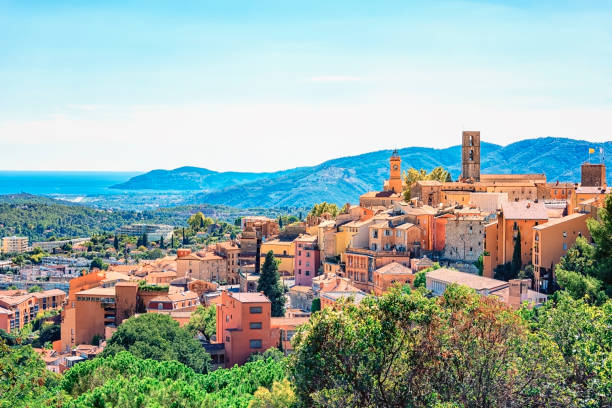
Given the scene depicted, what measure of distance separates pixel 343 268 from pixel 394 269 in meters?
7.92

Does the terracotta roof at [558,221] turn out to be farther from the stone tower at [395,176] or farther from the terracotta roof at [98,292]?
the stone tower at [395,176]

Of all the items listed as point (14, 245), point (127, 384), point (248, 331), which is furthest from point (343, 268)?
point (14, 245)

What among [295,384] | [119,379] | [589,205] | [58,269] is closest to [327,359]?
[295,384]

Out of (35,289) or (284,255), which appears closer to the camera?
(284,255)

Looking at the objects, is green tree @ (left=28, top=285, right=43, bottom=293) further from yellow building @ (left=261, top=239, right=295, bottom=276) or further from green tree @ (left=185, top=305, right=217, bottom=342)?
green tree @ (left=185, top=305, right=217, bottom=342)

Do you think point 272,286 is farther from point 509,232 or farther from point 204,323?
point 509,232

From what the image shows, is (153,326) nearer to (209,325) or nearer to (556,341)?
(209,325)

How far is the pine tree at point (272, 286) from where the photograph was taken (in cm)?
6069

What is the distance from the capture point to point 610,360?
20.8 m

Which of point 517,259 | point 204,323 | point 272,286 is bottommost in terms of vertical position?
point 204,323

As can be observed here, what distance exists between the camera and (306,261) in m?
69.4

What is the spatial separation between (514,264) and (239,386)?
→ 23647 mm

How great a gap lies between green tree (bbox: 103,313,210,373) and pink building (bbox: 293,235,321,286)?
67.0 ft

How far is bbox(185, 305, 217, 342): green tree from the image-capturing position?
5425cm
